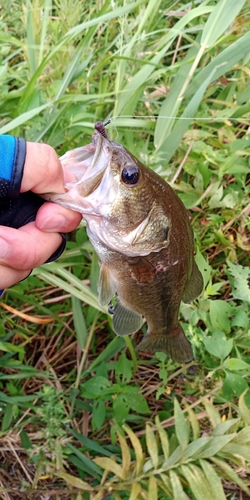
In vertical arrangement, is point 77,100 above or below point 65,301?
above

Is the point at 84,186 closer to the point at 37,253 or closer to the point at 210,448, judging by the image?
the point at 37,253

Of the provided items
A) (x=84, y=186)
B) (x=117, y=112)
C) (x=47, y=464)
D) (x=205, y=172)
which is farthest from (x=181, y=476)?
(x=117, y=112)

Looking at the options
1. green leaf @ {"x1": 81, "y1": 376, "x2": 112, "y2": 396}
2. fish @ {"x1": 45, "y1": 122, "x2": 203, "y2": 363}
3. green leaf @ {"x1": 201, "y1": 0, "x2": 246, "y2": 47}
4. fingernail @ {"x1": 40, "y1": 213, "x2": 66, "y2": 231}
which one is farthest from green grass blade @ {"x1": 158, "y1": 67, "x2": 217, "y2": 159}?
green leaf @ {"x1": 81, "y1": 376, "x2": 112, "y2": 396}

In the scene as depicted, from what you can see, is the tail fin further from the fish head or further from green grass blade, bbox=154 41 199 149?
green grass blade, bbox=154 41 199 149

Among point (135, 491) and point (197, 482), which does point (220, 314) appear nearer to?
point (197, 482)

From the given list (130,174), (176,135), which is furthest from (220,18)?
(130,174)

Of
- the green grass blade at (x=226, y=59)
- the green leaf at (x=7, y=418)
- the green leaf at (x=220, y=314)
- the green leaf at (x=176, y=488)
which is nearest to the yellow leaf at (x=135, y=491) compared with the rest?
the green leaf at (x=176, y=488)
